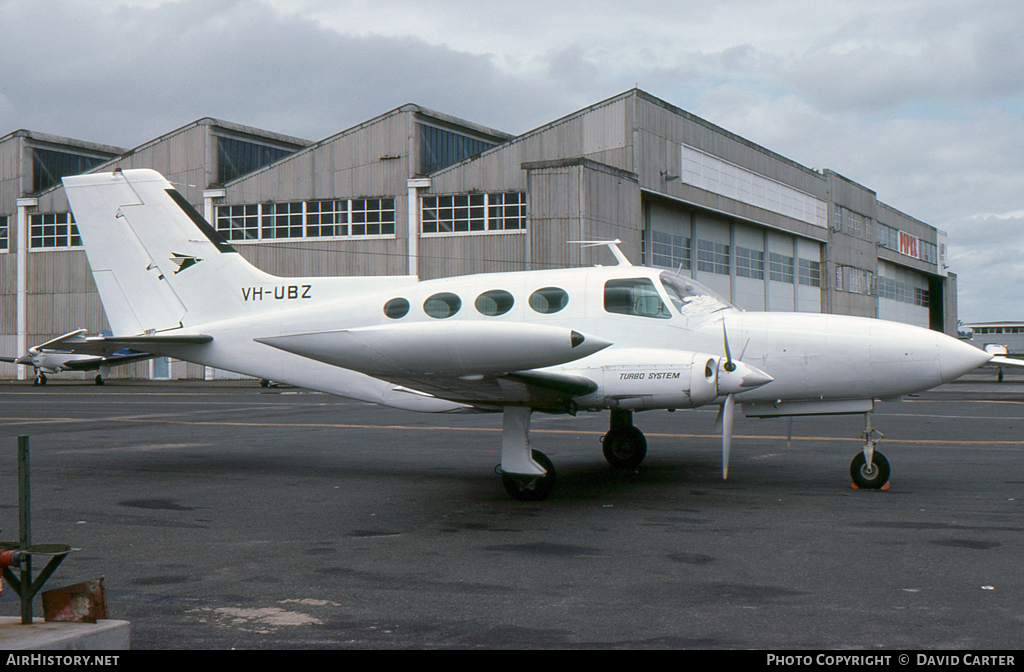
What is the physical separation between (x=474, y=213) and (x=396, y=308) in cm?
3020

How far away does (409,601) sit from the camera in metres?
5.47

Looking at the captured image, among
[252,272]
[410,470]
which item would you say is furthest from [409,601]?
[252,272]

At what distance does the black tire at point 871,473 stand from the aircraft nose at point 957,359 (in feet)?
3.84

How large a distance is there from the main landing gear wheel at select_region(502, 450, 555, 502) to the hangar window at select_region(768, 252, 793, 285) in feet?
158

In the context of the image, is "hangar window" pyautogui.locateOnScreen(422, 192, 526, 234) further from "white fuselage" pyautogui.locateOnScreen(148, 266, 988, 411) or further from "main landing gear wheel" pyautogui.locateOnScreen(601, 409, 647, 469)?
"white fuselage" pyautogui.locateOnScreen(148, 266, 988, 411)

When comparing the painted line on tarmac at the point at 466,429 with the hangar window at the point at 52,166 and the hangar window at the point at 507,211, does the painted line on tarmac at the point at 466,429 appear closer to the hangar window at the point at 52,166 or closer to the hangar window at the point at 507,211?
the hangar window at the point at 507,211

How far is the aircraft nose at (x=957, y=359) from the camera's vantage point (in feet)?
29.7

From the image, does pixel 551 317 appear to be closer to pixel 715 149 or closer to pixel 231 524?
pixel 231 524

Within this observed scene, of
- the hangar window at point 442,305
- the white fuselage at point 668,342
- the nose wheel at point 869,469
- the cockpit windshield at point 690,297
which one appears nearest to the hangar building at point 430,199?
the cockpit windshield at point 690,297

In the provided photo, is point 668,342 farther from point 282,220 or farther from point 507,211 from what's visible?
point 282,220

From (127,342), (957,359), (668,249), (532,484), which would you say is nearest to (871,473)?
(957,359)

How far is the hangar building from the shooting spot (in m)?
39.1
